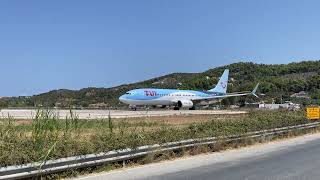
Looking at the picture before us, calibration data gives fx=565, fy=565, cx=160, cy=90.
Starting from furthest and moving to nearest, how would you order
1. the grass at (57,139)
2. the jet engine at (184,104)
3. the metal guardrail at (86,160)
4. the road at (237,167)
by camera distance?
the jet engine at (184,104)
the road at (237,167)
the grass at (57,139)
the metal guardrail at (86,160)

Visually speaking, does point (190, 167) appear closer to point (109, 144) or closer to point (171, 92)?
point (109, 144)

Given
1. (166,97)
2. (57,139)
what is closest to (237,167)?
(57,139)

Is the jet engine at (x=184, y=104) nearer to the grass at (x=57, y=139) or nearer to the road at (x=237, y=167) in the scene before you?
the grass at (x=57, y=139)

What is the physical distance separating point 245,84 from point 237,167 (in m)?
130

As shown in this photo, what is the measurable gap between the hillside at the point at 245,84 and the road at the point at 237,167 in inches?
3226

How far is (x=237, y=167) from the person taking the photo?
1569 cm

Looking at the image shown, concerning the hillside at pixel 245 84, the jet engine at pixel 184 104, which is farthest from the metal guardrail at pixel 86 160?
the hillside at pixel 245 84

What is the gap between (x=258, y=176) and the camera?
13602 millimetres

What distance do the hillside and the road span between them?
81.9 m

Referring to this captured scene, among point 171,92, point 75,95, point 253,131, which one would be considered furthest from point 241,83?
point 253,131

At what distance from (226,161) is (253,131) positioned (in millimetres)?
8606

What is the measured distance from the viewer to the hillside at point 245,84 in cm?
11861

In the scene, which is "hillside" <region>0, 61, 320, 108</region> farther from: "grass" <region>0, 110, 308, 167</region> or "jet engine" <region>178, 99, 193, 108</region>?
"grass" <region>0, 110, 308, 167</region>

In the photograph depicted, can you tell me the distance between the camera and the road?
1343 cm
